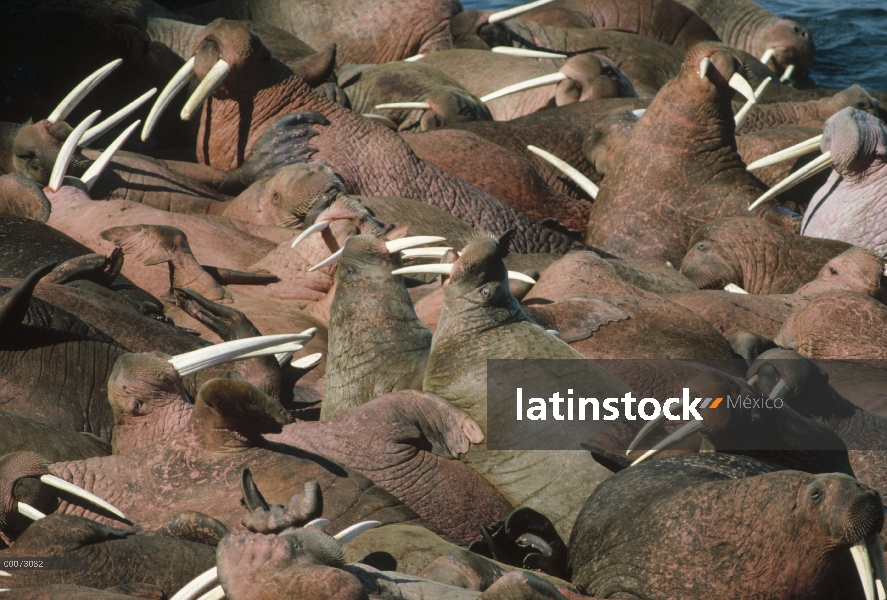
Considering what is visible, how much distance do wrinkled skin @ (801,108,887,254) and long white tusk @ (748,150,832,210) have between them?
7 cm

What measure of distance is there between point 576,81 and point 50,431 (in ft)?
24.2

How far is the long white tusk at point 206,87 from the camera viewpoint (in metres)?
8.32

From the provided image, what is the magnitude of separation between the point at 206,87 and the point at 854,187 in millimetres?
4419

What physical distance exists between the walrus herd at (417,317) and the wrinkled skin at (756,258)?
0.08 ft

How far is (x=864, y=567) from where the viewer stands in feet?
11.1

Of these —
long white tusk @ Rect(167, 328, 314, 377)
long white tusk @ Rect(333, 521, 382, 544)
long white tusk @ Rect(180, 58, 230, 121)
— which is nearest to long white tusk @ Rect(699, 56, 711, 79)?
long white tusk @ Rect(180, 58, 230, 121)

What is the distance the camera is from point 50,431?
4.65 meters

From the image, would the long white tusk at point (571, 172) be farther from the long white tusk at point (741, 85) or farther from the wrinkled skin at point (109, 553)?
the wrinkled skin at point (109, 553)

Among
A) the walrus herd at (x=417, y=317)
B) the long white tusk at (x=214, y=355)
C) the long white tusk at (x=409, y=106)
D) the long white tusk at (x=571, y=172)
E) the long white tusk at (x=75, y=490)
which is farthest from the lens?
the long white tusk at (x=409, y=106)

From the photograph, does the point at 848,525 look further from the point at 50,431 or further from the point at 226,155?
the point at 226,155

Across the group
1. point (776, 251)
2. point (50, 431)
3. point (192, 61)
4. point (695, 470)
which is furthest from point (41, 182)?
point (695, 470)

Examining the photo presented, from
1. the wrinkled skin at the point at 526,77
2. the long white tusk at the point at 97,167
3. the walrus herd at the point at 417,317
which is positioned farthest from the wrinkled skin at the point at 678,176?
the long white tusk at the point at 97,167

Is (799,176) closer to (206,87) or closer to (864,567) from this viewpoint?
(206,87)

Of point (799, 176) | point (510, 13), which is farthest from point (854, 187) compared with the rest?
point (510, 13)
